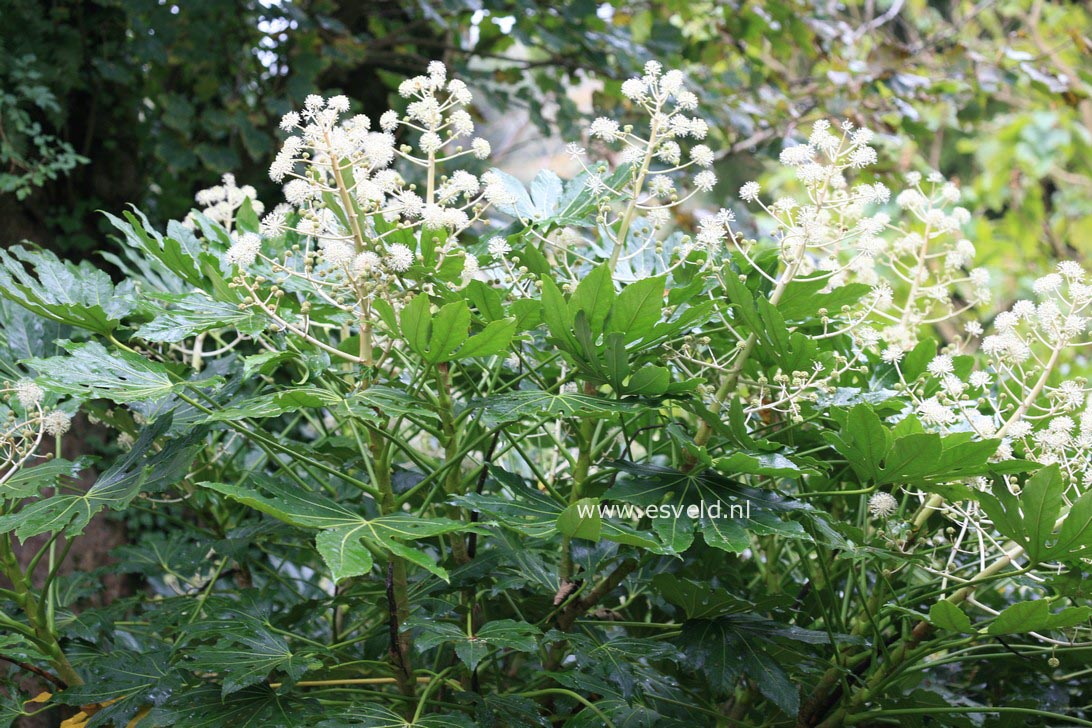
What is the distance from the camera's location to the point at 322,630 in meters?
1.69

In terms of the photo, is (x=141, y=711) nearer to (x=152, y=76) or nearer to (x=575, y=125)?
(x=152, y=76)

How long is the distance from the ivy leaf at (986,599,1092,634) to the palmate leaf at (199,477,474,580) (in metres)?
0.53

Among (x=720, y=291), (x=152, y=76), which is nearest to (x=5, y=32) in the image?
(x=152, y=76)

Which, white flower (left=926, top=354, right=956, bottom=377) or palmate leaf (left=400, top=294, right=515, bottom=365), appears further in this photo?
white flower (left=926, top=354, right=956, bottom=377)

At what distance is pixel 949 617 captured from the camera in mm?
961

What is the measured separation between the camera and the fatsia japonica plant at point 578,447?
0.97m

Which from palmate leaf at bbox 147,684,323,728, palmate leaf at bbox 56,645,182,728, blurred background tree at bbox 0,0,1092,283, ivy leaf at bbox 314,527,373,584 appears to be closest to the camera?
ivy leaf at bbox 314,527,373,584

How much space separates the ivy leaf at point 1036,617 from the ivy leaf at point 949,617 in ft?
0.10

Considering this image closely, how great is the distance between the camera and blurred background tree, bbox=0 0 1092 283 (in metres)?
2.15

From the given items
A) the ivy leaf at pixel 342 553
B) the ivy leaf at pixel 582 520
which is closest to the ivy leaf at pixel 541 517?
the ivy leaf at pixel 582 520

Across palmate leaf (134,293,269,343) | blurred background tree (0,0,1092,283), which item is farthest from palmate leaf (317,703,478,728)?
blurred background tree (0,0,1092,283)

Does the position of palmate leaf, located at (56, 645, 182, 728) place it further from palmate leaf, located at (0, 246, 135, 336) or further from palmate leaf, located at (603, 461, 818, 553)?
palmate leaf, located at (603, 461, 818, 553)

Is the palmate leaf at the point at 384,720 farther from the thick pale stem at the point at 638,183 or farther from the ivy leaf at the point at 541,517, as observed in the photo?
the thick pale stem at the point at 638,183

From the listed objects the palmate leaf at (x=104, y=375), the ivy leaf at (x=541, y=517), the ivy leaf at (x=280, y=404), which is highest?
the palmate leaf at (x=104, y=375)
